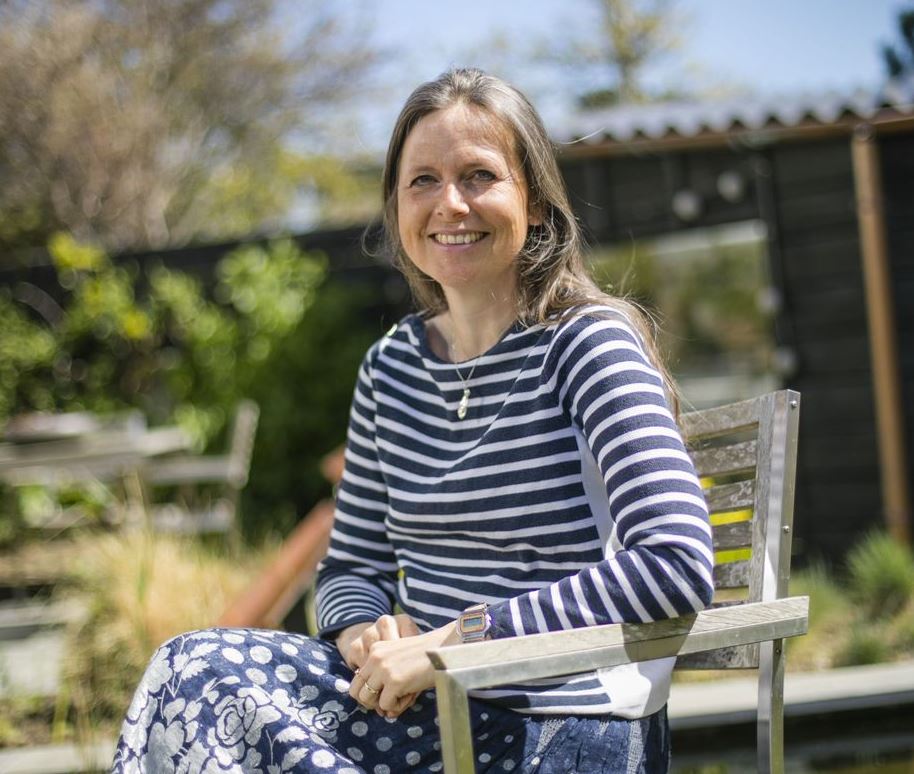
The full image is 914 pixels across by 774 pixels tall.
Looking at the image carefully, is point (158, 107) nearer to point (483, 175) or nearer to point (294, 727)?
point (483, 175)

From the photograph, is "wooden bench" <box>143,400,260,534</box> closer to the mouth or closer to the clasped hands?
the mouth

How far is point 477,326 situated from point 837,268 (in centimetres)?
471

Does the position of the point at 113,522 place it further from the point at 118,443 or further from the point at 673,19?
the point at 673,19

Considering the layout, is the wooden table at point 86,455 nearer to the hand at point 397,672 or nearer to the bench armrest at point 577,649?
the hand at point 397,672

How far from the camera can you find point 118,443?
6.16 metres

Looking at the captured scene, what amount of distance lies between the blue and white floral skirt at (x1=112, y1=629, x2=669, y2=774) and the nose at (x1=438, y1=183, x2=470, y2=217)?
2.27 ft

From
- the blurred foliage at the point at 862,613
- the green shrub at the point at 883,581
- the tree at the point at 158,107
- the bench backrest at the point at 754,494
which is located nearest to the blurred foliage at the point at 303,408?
the blurred foliage at the point at 862,613

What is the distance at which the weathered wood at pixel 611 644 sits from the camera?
4.09ft

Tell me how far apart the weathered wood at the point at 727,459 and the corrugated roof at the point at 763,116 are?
3.81 meters

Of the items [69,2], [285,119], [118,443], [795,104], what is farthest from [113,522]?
[285,119]

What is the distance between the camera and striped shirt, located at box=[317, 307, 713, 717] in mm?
1419

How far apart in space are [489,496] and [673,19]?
19.4m

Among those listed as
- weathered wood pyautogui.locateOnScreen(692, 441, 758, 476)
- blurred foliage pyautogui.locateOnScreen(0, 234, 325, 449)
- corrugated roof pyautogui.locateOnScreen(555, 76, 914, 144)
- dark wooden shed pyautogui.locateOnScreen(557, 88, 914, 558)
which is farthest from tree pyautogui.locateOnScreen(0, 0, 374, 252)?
weathered wood pyautogui.locateOnScreen(692, 441, 758, 476)

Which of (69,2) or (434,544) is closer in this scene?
(434,544)
